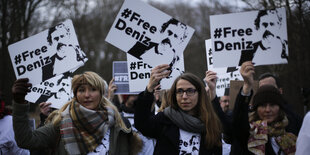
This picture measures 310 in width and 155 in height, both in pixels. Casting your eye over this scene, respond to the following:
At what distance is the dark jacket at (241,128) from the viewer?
3.43m

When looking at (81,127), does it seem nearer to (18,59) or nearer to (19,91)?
(19,91)

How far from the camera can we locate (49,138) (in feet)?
11.1

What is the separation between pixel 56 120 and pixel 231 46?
2.07 m

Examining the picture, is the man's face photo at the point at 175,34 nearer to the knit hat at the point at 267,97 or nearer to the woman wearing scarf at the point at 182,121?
the woman wearing scarf at the point at 182,121

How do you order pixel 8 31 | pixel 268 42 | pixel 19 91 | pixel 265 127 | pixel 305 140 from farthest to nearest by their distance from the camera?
pixel 8 31
pixel 268 42
pixel 265 127
pixel 19 91
pixel 305 140

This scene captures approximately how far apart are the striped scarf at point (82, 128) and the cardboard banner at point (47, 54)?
1.45m

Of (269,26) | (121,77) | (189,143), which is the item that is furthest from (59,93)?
(269,26)

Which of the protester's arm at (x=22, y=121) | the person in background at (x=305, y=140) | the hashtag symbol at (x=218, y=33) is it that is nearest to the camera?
the person in background at (x=305, y=140)

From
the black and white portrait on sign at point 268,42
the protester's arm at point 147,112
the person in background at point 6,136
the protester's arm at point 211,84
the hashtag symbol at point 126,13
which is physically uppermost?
the hashtag symbol at point 126,13

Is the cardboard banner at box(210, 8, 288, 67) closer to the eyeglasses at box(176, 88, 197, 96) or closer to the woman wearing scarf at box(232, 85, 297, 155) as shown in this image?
the woman wearing scarf at box(232, 85, 297, 155)

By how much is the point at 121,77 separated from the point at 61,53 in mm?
1681

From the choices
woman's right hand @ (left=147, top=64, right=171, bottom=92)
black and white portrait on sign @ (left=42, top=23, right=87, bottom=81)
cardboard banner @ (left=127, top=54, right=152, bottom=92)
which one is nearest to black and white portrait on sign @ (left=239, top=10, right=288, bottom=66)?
woman's right hand @ (left=147, top=64, right=171, bottom=92)

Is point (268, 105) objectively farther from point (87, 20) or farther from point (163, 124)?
point (87, 20)

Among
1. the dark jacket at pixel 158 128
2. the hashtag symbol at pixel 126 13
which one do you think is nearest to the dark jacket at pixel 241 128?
the dark jacket at pixel 158 128
